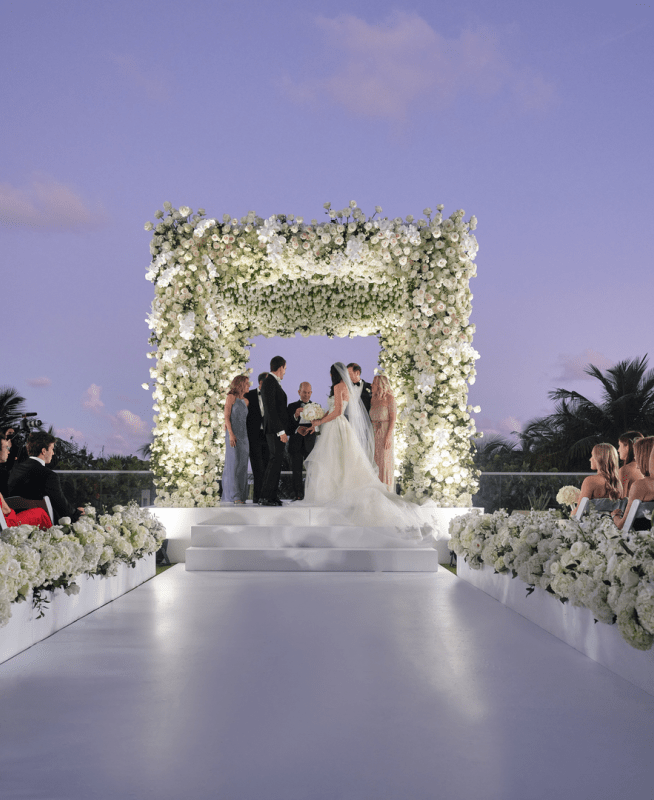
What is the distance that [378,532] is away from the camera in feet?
24.9

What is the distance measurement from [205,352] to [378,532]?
9.61 ft

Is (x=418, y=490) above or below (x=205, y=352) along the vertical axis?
below

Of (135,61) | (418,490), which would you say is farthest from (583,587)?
(135,61)

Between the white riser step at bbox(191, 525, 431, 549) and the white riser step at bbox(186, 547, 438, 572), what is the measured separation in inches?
9.5

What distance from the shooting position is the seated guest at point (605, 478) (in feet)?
18.9

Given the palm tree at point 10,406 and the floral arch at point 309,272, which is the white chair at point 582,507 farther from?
the palm tree at point 10,406

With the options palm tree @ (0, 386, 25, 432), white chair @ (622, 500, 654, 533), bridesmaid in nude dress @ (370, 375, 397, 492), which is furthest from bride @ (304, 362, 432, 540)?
palm tree @ (0, 386, 25, 432)

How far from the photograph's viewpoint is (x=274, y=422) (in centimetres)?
828

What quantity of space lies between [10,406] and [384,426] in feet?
28.7

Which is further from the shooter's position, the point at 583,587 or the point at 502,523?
the point at 502,523

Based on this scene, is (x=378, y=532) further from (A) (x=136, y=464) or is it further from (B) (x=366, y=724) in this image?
(A) (x=136, y=464)

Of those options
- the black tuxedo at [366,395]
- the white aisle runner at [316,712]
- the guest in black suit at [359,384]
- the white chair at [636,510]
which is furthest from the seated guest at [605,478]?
the black tuxedo at [366,395]

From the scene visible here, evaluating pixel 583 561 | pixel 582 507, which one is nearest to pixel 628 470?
pixel 582 507

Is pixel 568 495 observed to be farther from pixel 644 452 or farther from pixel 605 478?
pixel 644 452
